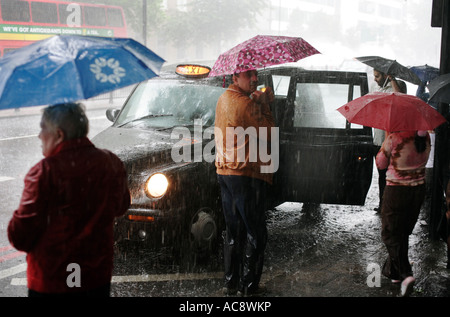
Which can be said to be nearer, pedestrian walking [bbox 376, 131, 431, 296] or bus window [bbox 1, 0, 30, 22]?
pedestrian walking [bbox 376, 131, 431, 296]

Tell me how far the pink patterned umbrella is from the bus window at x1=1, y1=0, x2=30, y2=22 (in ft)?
73.9

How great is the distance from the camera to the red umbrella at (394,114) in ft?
13.9

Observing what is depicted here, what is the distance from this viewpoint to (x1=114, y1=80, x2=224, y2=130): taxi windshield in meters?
5.80

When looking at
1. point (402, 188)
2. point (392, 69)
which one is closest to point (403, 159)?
point (402, 188)

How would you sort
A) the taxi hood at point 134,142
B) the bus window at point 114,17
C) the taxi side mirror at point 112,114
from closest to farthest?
the taxi hood at point 134,142, the taxi side mirror at point 112,114, the bus window at point 114,17

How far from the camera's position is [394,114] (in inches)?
167

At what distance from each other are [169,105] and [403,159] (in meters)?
2.66

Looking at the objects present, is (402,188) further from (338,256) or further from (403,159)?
(338,256)

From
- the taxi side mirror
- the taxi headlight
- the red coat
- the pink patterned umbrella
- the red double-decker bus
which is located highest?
the red double-decker bus

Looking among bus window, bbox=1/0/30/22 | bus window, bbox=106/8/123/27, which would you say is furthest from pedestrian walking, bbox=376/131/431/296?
bus window, bbox=106/8/123/27

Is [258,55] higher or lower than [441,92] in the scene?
higher

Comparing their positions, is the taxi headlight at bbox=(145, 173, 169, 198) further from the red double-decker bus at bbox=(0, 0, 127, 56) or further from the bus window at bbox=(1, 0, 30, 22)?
the bus window at bbox=(1, 0, 30, 22)

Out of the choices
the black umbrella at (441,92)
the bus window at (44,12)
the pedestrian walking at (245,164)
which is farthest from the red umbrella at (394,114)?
the bus window at (44,12)

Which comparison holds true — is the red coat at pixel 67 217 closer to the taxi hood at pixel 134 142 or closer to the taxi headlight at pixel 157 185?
the taxi headlight at pixel 157 185
